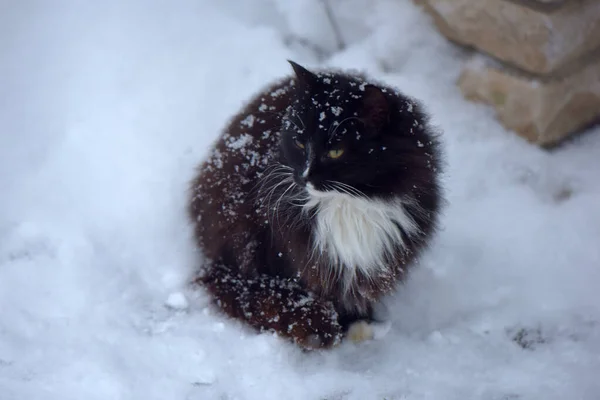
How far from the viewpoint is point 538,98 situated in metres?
2.46

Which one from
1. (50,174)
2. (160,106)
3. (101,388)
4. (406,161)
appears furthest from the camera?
(160,106)

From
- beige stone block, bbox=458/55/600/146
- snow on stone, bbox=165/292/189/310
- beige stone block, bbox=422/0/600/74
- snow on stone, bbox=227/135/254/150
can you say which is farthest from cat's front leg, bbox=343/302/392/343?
beige stone block, bbox=422/0/600/74

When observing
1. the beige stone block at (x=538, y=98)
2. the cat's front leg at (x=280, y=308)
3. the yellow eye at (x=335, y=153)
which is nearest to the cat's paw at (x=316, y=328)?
the cat's front leg at (x=280, y=308)

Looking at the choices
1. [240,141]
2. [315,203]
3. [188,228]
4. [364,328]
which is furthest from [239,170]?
[364,328]

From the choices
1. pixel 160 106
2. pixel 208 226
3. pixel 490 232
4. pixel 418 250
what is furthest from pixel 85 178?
pixel 490 232

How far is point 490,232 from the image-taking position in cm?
241

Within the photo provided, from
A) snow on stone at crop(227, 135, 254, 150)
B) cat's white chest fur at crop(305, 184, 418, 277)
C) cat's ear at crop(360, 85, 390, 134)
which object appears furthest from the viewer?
snow on stone at crop(227, 135, 254, 150)

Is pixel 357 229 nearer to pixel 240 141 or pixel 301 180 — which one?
pixel 301 180

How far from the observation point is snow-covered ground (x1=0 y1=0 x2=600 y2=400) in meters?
1.93

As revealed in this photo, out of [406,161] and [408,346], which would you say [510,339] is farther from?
[406,161]

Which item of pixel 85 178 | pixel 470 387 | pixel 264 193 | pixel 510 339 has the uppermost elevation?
pixel 85 178

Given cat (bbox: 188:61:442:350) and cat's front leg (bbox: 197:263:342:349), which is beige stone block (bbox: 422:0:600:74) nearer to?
cat (bbox: 188:61:442:350)

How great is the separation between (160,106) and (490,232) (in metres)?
1.83

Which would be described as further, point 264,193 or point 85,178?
point 85,178
